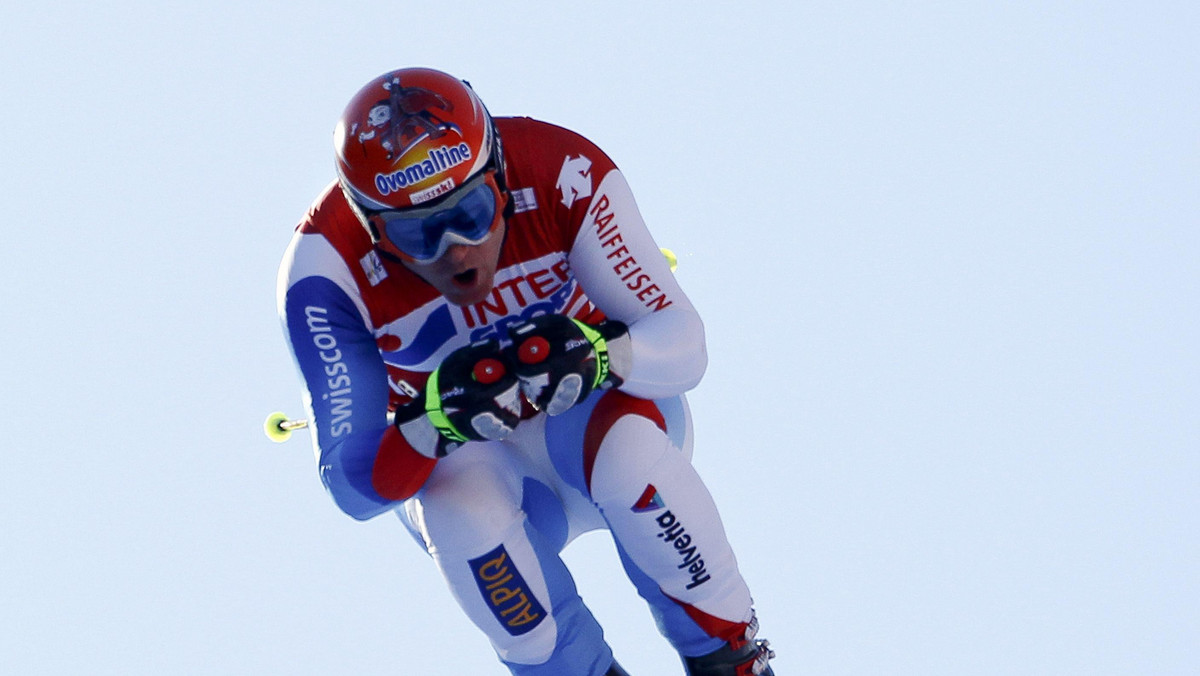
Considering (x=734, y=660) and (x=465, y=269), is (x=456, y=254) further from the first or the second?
(x=734, y=660)

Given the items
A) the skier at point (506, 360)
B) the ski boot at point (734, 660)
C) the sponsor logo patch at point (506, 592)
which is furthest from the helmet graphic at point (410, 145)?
the ski boot at point (734, 660)

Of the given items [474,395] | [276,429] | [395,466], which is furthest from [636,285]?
[276,429]

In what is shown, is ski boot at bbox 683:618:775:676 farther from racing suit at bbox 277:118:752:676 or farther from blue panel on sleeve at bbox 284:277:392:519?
blue panel on sleeve at bbox 284:277:392:519

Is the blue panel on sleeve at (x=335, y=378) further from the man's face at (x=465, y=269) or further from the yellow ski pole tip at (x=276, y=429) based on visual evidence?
the yellow ski pole tip at (x=276, y=429)

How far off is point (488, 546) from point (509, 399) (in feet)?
2.37

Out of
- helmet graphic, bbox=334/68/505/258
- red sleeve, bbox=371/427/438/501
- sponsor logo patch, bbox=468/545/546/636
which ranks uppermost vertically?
helmet graphic, bbox=334/68/505/258

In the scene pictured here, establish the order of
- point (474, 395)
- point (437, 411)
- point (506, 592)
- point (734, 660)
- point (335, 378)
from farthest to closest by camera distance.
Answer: point (734, 660), point (335, 378), point (506, 592), point (437, 411), point (474, 395)

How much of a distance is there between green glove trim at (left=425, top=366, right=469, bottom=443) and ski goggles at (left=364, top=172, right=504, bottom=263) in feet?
1.78

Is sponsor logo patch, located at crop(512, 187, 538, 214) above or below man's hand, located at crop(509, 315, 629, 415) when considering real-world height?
above

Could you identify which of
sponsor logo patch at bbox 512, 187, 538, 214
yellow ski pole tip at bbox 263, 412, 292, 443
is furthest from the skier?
yellow ski pole tip at bbox 263, 412, 292, 443

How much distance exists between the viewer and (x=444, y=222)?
7.32 m

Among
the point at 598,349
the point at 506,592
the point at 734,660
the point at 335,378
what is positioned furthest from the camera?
the point at 734,660

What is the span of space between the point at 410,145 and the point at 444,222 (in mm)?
319

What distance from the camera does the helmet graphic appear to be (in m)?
7.27
